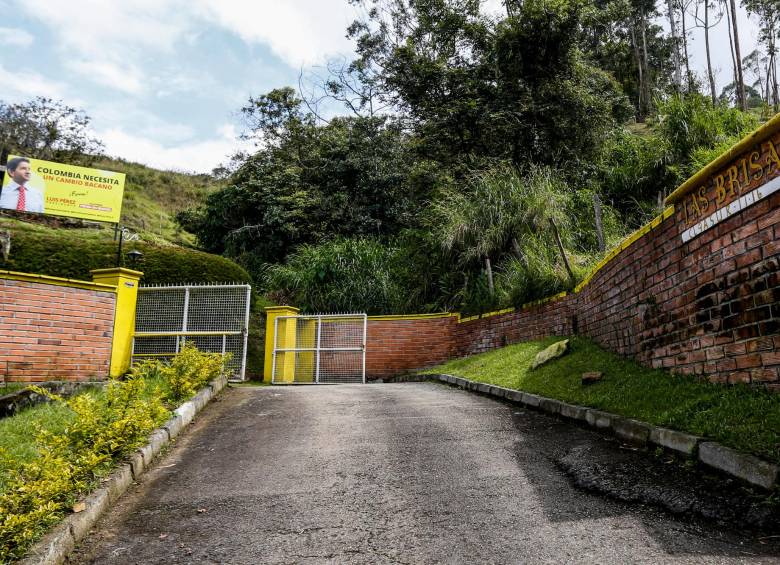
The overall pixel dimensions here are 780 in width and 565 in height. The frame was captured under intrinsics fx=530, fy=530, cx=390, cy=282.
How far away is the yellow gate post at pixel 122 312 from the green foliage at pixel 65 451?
2.69 meters

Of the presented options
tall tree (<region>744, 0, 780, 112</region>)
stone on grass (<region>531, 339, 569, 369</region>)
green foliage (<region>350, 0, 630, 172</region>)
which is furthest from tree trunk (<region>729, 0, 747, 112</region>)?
stone on grass (<region>531, 339, 569, 369</region>)

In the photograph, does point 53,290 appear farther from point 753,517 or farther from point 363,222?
point 363,222

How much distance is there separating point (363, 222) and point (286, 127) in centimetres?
899

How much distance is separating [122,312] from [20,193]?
1666cm

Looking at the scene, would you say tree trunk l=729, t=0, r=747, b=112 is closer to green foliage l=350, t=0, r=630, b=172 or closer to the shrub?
green foliage l=350, t=0, r=630, b=172

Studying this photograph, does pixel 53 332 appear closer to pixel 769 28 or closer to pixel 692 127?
pixel 692 127

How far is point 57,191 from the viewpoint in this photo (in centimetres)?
2194

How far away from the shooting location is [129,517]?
357 cm

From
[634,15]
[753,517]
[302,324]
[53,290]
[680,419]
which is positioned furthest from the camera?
[634,15]

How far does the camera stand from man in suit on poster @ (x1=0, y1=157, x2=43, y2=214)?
71.9ft

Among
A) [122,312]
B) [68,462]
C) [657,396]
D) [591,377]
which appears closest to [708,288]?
[657,396]

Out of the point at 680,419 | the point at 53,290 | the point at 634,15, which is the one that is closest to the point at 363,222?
the point at 53,290

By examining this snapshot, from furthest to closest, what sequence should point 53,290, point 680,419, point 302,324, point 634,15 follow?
point 634,15
point 302,324
point 53,290
point 680,419

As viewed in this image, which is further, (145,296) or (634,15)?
(634,15)
